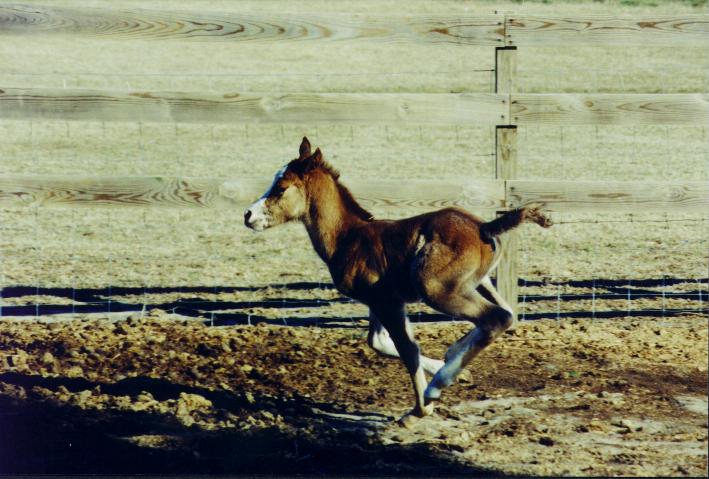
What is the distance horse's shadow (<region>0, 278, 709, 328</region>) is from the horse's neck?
6.95 ft

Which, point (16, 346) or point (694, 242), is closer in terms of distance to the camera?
point (16, 346)

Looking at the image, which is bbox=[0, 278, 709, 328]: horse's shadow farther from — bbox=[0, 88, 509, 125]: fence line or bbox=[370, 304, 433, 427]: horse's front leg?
bbox=[370, 304, 433, 427]: horse's front leg

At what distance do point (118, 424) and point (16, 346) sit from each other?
163 centimetres

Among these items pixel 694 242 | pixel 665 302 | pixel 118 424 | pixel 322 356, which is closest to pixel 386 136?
pixel 694 242

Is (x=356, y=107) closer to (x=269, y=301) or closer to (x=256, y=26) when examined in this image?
(x=256, y=26)

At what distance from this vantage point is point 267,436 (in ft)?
16.1

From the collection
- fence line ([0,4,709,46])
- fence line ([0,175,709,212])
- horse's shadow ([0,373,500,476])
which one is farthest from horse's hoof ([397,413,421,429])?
fence line ([0,4,709,46])

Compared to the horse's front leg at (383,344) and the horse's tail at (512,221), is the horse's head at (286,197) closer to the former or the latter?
the horse's front leg at (383,344)

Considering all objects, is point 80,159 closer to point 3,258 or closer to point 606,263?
point 3,258

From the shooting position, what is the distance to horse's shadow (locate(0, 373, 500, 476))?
4.64 metres

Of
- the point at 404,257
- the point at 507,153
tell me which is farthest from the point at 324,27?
the point at 404,257

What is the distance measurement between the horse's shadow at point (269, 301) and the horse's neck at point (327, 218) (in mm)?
2118

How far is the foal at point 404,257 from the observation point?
4.61 metres

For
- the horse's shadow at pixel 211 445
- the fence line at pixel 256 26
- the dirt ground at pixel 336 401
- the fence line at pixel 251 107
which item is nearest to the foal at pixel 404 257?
the horse's shadow at pixel 211 445
